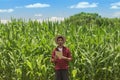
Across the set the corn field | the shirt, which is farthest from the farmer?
the corn field

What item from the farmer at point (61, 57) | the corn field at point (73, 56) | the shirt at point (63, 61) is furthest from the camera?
the corn field at point (73, 56)

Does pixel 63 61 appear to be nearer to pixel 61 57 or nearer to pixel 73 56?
pixel 61 57

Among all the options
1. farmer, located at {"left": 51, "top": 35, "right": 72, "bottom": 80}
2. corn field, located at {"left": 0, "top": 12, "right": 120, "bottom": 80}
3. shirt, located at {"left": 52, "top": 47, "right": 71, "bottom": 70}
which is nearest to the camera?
farmer, located at {"left": 51, "top": 35, "right": 72, "bottom": 80}

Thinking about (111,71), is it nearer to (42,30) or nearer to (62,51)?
(62,51)

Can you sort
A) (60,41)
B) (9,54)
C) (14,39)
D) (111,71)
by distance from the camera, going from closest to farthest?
(60,41) < (111,71) < (9,54) < (14,39)

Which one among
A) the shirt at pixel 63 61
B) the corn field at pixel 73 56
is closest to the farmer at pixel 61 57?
the shirt at pixel 63 61

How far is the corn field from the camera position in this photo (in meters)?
9.40

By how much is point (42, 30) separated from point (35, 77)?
8.65 feet

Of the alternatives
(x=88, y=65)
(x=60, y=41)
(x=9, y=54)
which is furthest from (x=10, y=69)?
(x=60, y=41)

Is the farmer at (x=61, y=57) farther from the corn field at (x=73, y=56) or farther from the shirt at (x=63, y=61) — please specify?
the corn field at (x=73, y=56)

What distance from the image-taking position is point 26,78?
9.73 meters

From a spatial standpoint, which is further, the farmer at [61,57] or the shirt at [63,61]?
the shirt at [63,61]

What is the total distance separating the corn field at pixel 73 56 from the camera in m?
9.40

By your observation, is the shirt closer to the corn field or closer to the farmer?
the farmer
